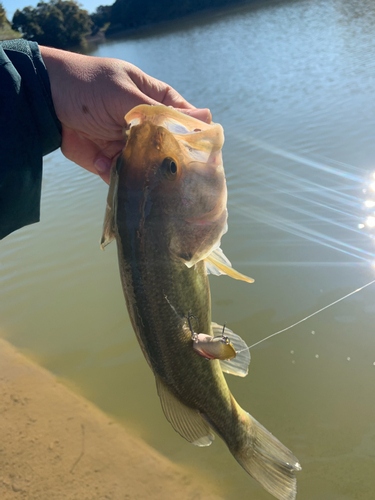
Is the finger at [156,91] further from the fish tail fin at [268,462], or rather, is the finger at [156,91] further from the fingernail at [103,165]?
the fish tail fin at [268,462]

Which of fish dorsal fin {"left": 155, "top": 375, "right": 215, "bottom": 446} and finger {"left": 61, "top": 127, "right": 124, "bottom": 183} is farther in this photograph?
finger {"left": 61, "top": 127, "right": 124, "bottom": 183}

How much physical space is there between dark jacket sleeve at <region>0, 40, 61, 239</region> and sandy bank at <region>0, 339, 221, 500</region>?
6.07 ft

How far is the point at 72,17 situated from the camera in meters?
58.5

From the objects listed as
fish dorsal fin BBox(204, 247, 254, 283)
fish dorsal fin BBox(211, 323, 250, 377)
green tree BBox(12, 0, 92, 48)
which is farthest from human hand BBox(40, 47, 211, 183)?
green tree BBox(12, 0, 92, 48)

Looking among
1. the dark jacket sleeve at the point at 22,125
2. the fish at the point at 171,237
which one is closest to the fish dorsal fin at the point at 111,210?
the fish at the point at 171,237

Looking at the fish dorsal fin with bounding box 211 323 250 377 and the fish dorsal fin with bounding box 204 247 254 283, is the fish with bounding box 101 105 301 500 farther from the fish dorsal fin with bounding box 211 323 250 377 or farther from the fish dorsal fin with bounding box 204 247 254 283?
the fish dorsal fin with bounding box 211 323 250 377

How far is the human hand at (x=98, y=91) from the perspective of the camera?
2.02 m

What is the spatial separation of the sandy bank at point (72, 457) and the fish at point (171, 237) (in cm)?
134

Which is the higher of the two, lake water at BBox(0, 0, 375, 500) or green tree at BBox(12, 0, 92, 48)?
green tree at BBox(12, 0, 92, 48)

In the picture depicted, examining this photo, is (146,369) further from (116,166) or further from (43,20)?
(43,20)

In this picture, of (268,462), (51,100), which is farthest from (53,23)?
(268,462)

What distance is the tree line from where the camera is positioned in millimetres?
56031

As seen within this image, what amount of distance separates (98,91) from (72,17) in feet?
223

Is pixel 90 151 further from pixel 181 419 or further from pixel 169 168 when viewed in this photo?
pixel 181 419
